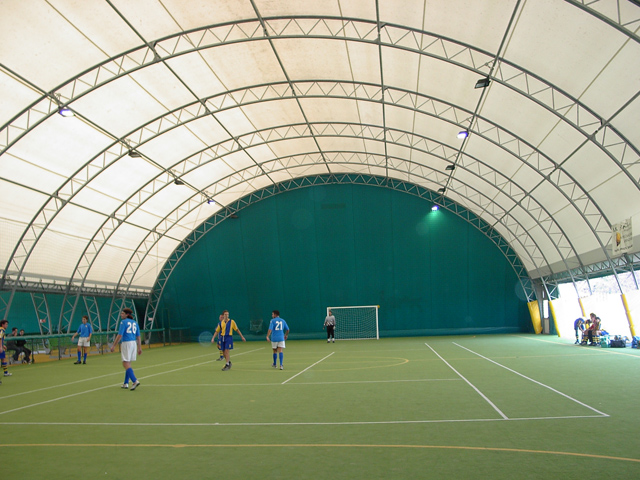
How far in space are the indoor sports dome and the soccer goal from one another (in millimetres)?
1072

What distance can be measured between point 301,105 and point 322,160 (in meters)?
9.79

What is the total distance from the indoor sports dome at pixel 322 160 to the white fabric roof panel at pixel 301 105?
0.37ft

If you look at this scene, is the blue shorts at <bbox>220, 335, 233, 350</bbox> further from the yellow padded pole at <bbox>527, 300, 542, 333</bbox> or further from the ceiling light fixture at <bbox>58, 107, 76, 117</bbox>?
the yellow padded pole at <bbox>527, 300, 542, 333</bbox>

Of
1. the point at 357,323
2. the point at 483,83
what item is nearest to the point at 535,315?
the point at 357,323

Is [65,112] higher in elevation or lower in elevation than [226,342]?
higher

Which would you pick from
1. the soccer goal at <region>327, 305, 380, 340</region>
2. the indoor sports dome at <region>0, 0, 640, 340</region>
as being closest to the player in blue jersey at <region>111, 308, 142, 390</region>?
the indoor sports dome at <region>0, 0, 640, 340</region>

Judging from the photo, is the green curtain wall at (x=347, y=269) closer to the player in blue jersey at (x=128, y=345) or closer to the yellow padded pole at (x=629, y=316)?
the yellow padded pole at (x=629, y=316)

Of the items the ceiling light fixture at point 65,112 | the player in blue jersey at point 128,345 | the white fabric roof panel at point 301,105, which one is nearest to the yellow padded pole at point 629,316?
the white fabric roof panel at point 301,105

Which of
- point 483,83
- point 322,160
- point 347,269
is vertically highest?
point 322,160

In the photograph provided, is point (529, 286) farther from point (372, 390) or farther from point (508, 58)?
point (372, 390)

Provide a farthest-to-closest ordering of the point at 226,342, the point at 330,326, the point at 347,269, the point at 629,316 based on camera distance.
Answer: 1. the point at 347,269
2. the point at 330,326
3. the point at 629,316
4. the point at 226,342

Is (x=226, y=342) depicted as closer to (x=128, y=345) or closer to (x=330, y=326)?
(x=128, y=345)

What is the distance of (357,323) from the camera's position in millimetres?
38531

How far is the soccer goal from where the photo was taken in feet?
126
